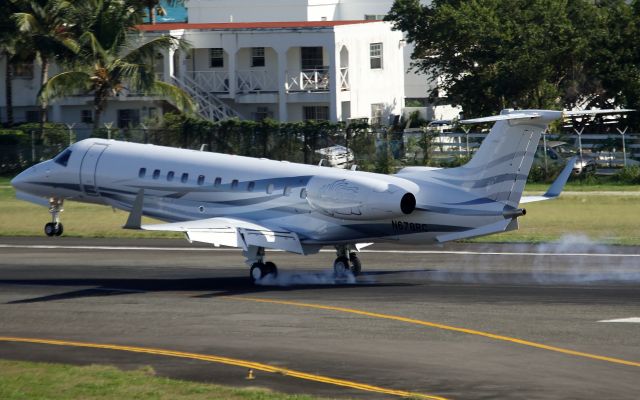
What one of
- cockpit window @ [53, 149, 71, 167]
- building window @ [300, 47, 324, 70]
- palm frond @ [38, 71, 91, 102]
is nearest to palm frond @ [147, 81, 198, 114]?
palm frond @ [38, 71, 91, 102]

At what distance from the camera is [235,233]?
102 feet

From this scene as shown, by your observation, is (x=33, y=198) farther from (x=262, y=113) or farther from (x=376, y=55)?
(x=376, y=55)

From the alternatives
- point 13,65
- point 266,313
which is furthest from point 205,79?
point 266,313

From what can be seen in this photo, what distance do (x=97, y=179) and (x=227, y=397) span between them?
57.1ft

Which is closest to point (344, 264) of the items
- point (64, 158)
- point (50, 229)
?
point (64, 158)

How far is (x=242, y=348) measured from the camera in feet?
78.1

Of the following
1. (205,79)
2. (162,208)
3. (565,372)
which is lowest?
(565,372)

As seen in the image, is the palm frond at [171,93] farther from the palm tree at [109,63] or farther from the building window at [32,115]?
the building window at [32,115]

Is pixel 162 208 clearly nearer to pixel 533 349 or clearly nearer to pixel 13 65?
pixel 533 349

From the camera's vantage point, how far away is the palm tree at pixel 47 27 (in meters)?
62.7

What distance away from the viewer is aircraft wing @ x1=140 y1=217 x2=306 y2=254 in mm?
30406

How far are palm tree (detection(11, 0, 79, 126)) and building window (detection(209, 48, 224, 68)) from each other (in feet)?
37.8

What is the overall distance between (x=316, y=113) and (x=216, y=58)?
6.67 m

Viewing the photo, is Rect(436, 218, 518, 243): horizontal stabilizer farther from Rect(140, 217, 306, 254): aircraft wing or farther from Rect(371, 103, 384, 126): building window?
Rect(371, 103, 384, 126): building window
